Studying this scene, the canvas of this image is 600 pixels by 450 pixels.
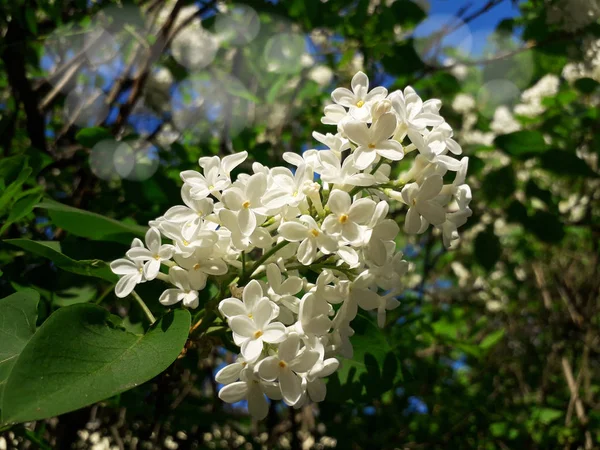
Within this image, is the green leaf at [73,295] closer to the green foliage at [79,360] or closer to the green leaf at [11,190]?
the green leaf at [11,190]

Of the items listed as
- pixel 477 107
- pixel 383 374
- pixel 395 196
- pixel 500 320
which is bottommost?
pixel 500 320

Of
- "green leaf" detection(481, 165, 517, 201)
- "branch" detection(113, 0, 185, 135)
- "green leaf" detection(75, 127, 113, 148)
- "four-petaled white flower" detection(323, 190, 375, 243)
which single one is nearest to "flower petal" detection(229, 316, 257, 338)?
"four-petaled white flower" detection(323, 190, 375, 243)

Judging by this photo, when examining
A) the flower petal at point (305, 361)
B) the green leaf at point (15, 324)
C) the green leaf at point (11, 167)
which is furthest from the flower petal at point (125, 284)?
the green leaf at point (11, 167)

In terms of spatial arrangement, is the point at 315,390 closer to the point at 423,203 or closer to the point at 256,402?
the point at 256,402

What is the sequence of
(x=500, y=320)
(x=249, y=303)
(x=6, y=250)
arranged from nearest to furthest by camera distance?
(x=249, y=303) → (x=6, y=250) → (x=500, y=320)

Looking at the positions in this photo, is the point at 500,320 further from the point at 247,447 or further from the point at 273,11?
the point at 273,11

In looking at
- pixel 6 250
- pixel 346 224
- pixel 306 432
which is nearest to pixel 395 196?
pixel 346 224

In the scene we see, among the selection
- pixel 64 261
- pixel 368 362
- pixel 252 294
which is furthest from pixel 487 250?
pixel 64 261
